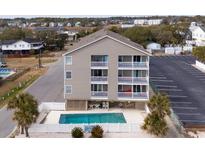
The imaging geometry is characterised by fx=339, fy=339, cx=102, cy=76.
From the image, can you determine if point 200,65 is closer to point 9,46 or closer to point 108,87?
point 108,87

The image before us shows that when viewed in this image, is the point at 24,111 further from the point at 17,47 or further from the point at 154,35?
the point at 154,35

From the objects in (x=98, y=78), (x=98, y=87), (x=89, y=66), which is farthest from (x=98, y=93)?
(x=89, y=66)

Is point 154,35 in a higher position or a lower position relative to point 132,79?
higher

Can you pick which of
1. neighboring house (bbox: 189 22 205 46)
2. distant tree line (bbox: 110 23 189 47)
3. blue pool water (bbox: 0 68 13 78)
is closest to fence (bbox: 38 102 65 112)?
blue pool water (bbox: 0 68 13 78)

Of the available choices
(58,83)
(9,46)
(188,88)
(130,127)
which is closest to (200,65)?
(188,88)

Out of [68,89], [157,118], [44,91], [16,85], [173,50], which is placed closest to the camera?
[157,118]

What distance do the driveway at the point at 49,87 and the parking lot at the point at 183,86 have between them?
8.57 meters

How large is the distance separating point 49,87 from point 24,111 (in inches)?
553

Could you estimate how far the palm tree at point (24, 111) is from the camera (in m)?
17.6

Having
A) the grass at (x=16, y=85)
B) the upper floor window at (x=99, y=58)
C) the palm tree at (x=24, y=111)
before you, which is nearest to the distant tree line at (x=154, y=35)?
the grass at (x=16, y=85)

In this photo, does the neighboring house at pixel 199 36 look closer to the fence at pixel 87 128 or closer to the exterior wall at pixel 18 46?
the exterior wall at pixel 18 46

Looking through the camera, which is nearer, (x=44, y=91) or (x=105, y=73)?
(x=105, y=73)

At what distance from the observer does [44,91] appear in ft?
97.7

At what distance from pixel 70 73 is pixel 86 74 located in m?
1.17
